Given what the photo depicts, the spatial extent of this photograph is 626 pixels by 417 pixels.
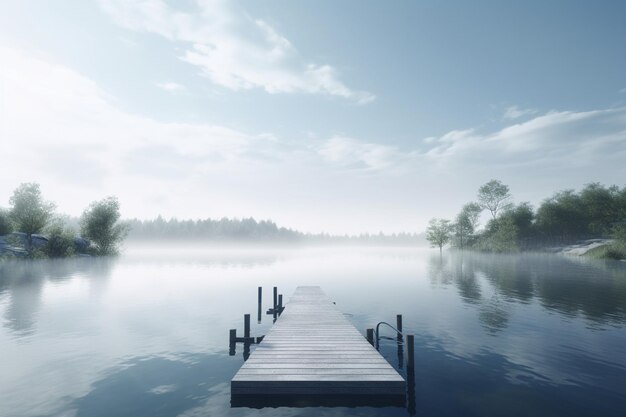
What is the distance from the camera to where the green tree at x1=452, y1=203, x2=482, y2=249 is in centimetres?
12634

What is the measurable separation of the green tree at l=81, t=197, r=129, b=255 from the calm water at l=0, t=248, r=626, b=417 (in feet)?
194

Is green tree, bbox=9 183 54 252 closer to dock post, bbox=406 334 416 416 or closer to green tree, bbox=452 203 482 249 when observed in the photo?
dock post, bbox=406 334 416 416

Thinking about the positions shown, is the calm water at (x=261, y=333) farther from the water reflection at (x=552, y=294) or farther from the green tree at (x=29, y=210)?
the green tree at (x=29, y=210)

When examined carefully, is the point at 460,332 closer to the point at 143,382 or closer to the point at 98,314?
the point at 143,382

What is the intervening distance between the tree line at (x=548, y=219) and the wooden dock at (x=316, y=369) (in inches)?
4367

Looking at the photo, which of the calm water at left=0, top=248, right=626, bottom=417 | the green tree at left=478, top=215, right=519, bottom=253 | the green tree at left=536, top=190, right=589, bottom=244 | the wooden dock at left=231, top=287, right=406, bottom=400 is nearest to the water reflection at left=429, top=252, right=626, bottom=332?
the calm water at left=0, top=248, right=626, bottom=417

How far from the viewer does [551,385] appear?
1292cm

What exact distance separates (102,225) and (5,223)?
22320 mm

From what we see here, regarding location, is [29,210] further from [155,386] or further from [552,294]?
[552,294]

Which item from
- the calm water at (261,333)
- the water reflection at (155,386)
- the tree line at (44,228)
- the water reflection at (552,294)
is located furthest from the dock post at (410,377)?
the tree line at (44,228)

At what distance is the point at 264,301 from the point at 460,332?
1890cm

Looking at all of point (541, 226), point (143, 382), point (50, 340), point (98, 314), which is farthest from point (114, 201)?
point (541, 226)

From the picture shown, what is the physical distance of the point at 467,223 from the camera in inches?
5000

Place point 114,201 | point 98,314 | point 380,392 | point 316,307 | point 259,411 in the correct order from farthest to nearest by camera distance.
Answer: point 114,201
point 98,314
point 316,307
point 259,411
point 380,392
